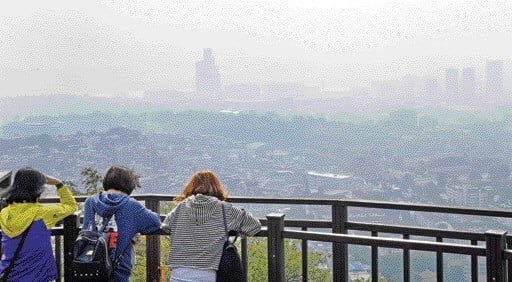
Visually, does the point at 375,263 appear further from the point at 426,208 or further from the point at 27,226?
the point at 27,226

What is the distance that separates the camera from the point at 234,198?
215 inches

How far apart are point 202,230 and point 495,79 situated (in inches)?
4293

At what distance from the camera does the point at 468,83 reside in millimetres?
105438

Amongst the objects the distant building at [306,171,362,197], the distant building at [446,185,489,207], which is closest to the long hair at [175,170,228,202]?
the distant building at [306,171,362,197]

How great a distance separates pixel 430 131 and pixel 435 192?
2082 cm

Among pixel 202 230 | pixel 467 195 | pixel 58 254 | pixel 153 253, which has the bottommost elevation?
pixel 467 195

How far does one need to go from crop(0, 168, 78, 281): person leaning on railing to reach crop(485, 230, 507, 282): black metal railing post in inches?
100

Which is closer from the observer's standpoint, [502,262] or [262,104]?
[502,262]

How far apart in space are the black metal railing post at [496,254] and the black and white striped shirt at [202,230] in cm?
131

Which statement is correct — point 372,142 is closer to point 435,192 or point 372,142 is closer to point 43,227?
point 435,192

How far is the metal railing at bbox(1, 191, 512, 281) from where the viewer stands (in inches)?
148

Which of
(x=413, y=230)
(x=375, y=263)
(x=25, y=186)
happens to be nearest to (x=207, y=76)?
(x=413, y=230)

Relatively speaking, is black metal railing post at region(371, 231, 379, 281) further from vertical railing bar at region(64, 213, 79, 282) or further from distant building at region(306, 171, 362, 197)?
distant building at region(306, 171, 362, 197)

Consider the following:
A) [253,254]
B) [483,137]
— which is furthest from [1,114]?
[253,254]
